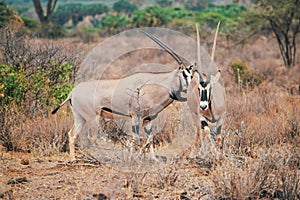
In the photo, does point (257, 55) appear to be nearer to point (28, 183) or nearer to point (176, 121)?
point (176, 121)

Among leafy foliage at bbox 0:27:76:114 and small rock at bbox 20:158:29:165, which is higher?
leafy foliage at bbox 0:27:76:114

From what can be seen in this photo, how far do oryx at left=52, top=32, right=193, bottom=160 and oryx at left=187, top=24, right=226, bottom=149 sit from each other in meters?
0.17

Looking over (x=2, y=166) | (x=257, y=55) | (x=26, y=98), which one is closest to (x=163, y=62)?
(x=257, y=55)

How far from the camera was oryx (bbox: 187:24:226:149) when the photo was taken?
7.19m

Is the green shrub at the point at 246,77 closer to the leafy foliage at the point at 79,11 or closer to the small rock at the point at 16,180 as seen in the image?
the small rock at the point at 16,180

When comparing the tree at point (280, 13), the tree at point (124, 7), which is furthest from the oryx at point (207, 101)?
the tree at point (124, 7)

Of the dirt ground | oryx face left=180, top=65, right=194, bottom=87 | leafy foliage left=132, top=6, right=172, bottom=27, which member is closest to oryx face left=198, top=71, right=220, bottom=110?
oryx face left=180, top=65, right=194, bottom=87

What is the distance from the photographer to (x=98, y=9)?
2440 inches

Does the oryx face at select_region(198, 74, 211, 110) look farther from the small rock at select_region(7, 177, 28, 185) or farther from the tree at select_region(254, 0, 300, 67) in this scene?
the tree at select_region(254, 0, 300, 67)

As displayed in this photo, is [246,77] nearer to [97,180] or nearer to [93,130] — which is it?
[93,130]

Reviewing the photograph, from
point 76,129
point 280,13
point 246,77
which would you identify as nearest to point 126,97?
point 76,129

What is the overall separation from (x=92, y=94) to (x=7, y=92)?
2.04m

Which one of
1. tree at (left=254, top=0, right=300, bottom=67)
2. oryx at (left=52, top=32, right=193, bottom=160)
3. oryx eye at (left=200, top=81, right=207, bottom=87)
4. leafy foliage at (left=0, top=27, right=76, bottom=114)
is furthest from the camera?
tree at (left=254, top=0, right=300, bottom=67)

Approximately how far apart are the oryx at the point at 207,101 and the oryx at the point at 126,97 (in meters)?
0.17
